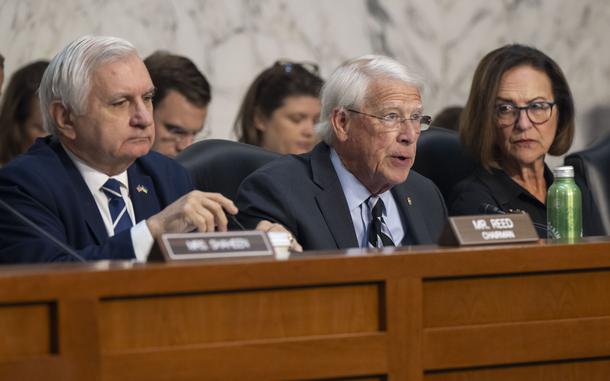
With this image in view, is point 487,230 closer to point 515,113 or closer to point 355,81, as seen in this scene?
point 355,81

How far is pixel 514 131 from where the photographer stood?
3.92m

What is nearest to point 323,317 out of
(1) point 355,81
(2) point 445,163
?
(1) point 355,81

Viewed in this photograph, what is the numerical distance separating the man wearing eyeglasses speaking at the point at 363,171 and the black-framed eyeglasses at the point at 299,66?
117 centimetres

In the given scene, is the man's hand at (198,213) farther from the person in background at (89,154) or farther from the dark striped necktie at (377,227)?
the dark striped necktie at (377,227)

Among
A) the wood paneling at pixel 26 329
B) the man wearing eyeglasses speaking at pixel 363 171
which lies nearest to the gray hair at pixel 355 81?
the man wearing eyeglasses speaking at pixel 363 171

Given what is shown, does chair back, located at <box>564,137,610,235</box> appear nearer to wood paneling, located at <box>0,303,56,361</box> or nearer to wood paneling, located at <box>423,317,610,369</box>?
wood paneling, located at <box>423,317,610,369</box>

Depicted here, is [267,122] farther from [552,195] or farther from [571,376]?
[571,376]

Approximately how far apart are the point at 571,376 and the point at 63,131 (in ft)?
4.57

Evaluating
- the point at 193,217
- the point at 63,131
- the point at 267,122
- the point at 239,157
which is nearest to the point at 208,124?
the point at 267,122

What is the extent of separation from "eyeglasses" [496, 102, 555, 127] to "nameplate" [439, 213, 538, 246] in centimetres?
146

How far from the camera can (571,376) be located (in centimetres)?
241

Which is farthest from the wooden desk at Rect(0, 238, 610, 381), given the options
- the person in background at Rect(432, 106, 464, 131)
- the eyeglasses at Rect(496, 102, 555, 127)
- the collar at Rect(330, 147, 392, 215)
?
the person in background at Rect(432, 106, 464, 131)

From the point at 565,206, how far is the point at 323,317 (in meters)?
1.10

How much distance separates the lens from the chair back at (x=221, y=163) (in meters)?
3.57
